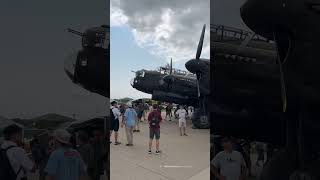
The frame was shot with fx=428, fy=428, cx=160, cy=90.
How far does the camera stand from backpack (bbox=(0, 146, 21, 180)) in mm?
5086

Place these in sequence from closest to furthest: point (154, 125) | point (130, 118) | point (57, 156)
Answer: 1. point (57, 156)
2. point (154, 125)
3. point (130, 118)

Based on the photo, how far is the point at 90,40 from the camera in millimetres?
5559

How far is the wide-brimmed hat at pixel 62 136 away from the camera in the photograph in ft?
16.7

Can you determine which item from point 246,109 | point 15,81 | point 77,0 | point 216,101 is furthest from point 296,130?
point 15,81

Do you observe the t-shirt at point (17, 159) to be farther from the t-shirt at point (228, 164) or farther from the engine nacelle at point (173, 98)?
the engine nacelle at point (173, 98)

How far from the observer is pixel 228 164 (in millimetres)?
5480

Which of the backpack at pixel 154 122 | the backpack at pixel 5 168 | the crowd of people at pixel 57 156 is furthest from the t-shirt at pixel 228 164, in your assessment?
the backpack at pixel 154 122

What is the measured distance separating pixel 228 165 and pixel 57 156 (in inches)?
84.2

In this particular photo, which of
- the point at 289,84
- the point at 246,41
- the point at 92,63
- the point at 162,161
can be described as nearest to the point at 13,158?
the point at 92,63

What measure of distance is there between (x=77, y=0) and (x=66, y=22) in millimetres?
303

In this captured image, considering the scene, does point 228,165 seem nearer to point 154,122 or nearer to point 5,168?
point 5,168

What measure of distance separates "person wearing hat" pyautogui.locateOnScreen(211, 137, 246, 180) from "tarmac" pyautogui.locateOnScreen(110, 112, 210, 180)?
92.1 inches

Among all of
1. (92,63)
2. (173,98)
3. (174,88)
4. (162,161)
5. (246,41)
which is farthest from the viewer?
(174,88)

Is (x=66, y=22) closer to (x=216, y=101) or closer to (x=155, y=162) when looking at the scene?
(x=216, y=101)
